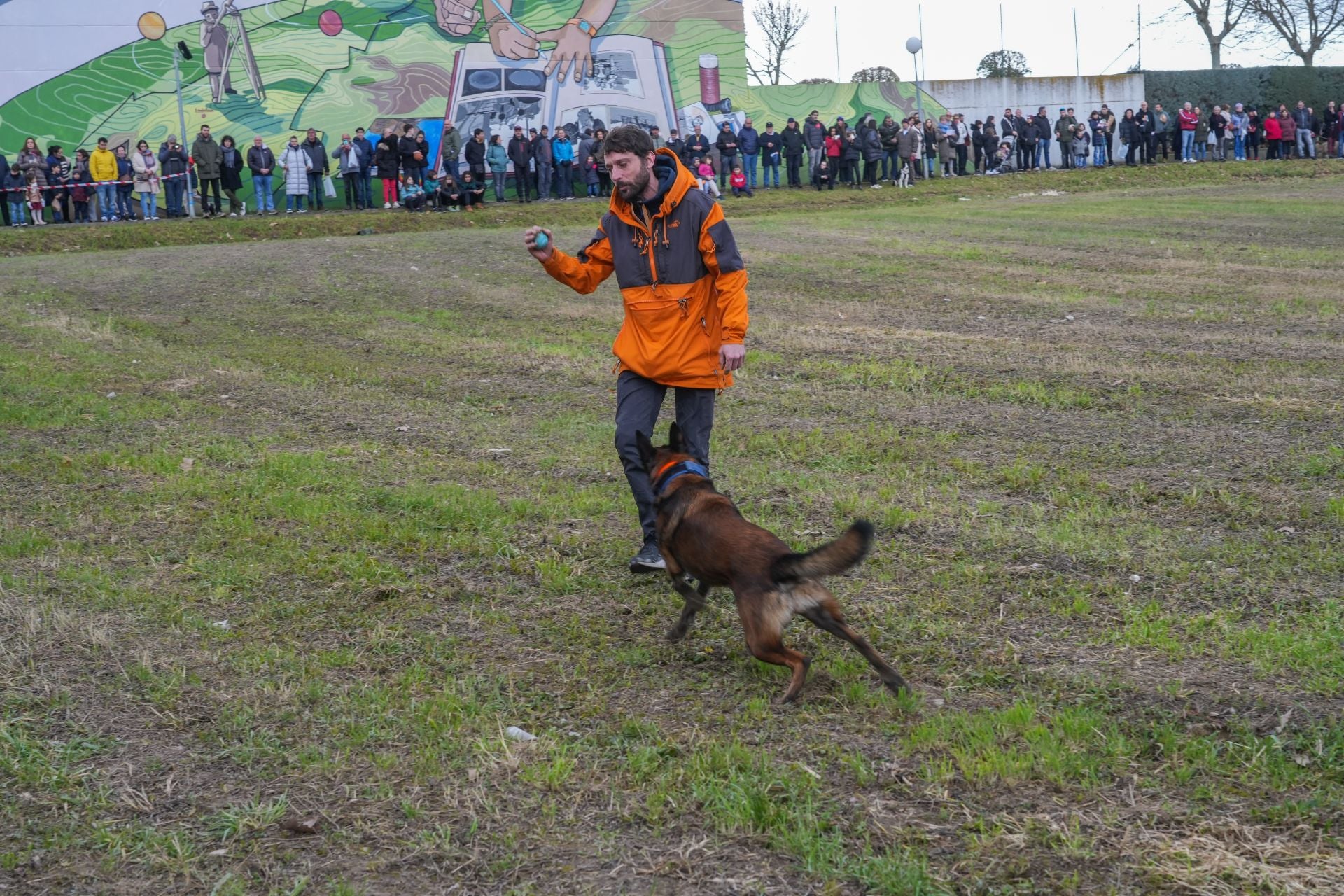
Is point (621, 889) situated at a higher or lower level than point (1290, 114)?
lower

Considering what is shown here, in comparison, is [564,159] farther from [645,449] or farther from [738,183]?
[645,449]

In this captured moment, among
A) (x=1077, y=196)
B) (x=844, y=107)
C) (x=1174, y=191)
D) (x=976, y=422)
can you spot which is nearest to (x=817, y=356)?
(x=976, y=422)

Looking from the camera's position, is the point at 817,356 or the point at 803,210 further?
the point at 803,210

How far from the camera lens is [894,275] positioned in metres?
16.7

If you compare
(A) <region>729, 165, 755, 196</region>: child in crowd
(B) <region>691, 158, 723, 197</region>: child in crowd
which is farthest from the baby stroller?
(B) <region>691, 158, 723, 197</region>: child in crowd

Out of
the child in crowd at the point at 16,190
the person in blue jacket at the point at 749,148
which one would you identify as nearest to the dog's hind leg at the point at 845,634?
the child in crowd at the point at 16,190

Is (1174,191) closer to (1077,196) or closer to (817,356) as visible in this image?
(1077,196)

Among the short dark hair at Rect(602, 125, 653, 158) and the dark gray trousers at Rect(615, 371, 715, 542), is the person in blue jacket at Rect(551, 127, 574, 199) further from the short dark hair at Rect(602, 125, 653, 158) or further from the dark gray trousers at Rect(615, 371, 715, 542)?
the short dark hair at Rect(602, 125, 653, 158)

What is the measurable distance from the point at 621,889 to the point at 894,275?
46.8 ft

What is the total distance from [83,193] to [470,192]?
8300 mm

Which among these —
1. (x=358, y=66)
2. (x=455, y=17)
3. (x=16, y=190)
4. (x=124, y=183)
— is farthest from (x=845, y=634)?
(x=455, y=17)

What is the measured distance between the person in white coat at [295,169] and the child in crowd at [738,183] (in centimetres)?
1048

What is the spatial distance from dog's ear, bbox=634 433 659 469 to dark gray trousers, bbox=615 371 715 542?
0.27m

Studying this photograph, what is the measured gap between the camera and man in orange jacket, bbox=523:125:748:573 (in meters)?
5.38
